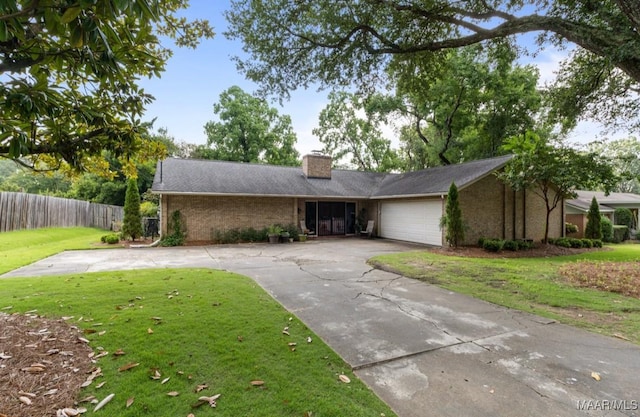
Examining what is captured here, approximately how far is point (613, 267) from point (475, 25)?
7931mm

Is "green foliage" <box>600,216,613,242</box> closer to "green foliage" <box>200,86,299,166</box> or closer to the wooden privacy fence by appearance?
"green foliage" <box>200,86,299,166</box>

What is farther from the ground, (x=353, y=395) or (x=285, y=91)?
(x=285, y=91)

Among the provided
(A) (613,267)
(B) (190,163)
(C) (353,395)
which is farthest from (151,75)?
(B) (190,163)

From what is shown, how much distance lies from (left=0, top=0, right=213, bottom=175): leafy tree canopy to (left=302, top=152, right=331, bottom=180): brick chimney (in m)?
14.1

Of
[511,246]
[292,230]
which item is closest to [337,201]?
[292,230]

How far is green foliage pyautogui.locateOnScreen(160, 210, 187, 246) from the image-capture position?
44.8 ft

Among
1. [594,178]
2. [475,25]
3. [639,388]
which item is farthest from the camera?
[594,178]

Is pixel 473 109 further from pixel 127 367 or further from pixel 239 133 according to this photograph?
pixel 127 367

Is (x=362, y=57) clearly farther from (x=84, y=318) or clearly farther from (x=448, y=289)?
(x=84, y=318)

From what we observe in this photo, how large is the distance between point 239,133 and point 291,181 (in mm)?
14941

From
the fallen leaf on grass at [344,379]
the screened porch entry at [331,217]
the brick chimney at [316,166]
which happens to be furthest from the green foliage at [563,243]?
the fallen leaf on grass at [344,379]

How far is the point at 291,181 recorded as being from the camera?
17844 mm

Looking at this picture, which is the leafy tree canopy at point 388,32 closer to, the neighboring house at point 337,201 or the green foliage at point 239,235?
the neighboring house at point 337,201

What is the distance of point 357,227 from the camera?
1883 cm
